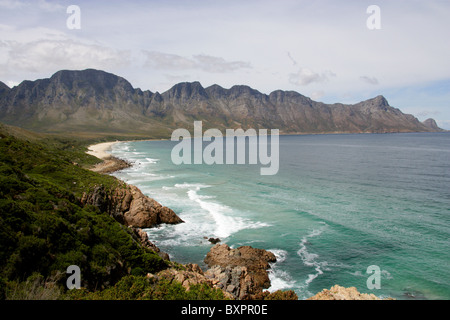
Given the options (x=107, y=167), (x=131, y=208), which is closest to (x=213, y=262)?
(x=131, y=208)

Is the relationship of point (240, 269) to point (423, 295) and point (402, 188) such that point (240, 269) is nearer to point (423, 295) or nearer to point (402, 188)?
point (423, 295)

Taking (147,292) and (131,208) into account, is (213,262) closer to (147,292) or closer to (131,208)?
(147,292)

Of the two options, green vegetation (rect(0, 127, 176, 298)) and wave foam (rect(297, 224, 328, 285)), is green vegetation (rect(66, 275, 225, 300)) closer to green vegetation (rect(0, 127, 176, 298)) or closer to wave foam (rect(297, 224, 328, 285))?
green vegetation (rect(0, 127, 176, 298))

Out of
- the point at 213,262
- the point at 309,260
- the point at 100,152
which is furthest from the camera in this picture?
the point at 100,152

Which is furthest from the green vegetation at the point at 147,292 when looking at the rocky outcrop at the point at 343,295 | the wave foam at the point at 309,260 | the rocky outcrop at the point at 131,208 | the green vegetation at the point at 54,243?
the rocky outcrop at the point at 131,208
